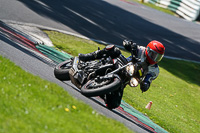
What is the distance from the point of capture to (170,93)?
12797 mm

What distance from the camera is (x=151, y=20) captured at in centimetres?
2417

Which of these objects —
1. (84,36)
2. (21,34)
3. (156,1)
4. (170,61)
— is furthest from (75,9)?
(156,1)

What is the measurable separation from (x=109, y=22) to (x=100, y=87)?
1358 centimetres

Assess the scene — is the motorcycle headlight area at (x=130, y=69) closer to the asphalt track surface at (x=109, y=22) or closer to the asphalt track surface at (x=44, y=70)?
the asphalt track surface at (x=44, y=70)

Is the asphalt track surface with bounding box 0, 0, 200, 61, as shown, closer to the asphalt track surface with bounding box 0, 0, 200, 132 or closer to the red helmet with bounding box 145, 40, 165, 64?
the asphalt track surface with bounding box 0, 0, 200, 132

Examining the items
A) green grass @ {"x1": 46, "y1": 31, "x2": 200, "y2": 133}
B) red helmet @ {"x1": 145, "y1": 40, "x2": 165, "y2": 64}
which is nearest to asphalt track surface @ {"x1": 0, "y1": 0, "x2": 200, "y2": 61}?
green grass @ {"x1": 46, "y1": 31, "x2": 200, "y2": 133}

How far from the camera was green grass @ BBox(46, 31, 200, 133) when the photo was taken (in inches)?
380

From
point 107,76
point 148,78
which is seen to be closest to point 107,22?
point 148,78

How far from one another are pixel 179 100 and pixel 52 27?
20.4 feet

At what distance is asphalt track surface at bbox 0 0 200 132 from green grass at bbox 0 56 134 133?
2.79 meters

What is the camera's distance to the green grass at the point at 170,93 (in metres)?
9.66

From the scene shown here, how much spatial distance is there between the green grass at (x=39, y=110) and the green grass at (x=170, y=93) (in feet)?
13.5

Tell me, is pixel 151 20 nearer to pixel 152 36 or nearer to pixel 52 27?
pixel 152 36

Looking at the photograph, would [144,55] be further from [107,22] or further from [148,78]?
[107,22]
